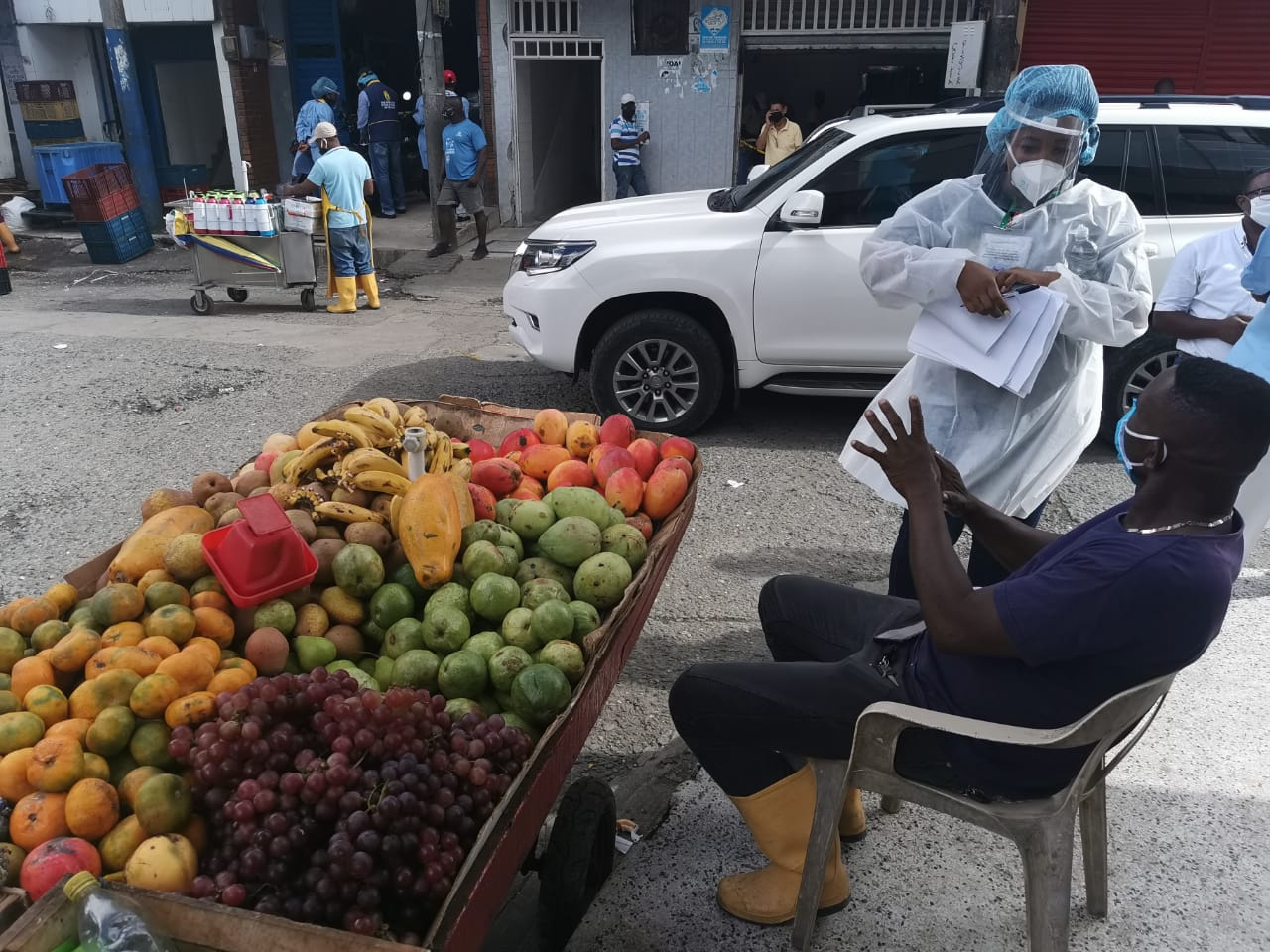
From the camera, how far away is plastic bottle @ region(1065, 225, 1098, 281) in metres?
2.98

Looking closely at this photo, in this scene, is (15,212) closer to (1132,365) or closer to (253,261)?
(253,261)

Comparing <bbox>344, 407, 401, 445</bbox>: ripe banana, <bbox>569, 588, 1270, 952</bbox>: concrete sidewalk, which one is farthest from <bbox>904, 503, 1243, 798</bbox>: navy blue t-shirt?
<bbox>344, 407, 401, 445</bbox>: ripe banana

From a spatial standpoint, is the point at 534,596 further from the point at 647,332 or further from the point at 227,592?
the point at 647,332

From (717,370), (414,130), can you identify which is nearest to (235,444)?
(717,370)

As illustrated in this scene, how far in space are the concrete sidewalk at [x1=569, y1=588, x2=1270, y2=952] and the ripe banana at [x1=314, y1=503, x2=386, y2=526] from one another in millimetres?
1318

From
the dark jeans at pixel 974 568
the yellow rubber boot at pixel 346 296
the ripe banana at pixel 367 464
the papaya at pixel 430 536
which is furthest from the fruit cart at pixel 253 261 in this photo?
the dark jeans at pixel 974 568

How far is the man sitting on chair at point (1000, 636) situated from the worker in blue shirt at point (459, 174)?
1046cm

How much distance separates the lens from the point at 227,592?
2527 millimetres

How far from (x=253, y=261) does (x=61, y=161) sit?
6294 mm

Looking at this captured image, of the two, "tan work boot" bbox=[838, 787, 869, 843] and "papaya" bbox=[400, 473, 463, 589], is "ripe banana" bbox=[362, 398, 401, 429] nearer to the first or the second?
"papaya" bbox=[400, 473, 463, 589]

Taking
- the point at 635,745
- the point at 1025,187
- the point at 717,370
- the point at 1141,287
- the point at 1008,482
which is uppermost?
the point at 1025,187

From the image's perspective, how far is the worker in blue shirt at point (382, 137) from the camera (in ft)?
44.8

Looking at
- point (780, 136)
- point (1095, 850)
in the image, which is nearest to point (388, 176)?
point (780, 136)

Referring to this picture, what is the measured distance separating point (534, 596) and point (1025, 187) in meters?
1.96
